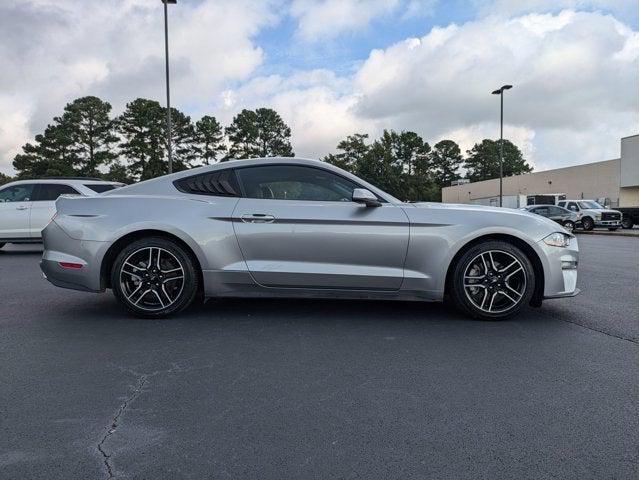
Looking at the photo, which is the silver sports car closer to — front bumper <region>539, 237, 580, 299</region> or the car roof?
front bumper <region>539, 237, 580, 299</region>

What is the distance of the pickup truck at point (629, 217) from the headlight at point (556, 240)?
26232 mm

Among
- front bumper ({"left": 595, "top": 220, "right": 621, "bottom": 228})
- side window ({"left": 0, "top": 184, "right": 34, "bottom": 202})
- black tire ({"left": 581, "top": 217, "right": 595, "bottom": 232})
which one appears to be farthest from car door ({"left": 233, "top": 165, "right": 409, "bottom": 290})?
black tire ({"left": 581, "top": 217, "right": 595, "bottom": 232})

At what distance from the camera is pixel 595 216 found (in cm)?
2636

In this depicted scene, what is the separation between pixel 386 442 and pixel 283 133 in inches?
2891

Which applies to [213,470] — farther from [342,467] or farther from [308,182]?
[308,182]

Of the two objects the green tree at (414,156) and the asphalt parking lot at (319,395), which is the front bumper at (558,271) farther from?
the green tree at (414,156)

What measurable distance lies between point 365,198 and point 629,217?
Result: 2796 cm

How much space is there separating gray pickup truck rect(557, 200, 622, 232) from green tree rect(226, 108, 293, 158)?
44.7 m

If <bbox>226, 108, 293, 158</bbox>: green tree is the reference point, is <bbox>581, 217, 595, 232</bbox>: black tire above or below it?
below

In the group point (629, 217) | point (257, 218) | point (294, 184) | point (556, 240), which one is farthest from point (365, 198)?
point (629, 217)

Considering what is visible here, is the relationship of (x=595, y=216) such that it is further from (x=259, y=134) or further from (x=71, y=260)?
(x=259, y=134)

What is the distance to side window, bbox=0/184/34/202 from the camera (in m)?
11.7

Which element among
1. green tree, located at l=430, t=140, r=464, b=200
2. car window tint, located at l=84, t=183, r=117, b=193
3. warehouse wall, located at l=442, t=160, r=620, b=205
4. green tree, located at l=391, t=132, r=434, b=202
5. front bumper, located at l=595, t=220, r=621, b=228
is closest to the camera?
car window tint, located at l=84, t=183, r=117, b=193

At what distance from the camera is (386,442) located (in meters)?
2.34
